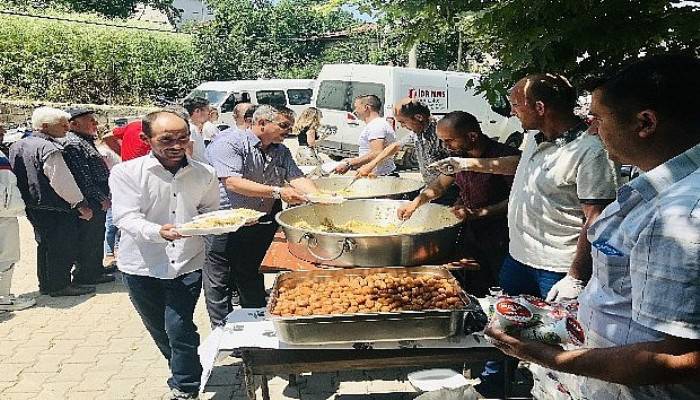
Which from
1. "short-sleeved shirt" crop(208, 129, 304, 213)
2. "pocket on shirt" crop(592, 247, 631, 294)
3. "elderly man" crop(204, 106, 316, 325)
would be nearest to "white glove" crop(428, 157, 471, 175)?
"elderly man" crop(204, 106, 316, 325)

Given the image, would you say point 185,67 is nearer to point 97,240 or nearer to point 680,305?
point 97,240

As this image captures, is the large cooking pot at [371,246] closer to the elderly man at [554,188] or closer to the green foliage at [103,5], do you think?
the elderly man at [554,188]

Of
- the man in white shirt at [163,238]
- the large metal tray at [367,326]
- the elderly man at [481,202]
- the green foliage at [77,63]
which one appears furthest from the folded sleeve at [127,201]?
the green foliage at [77,63]

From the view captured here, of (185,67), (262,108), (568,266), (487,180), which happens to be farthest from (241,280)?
(185,67)

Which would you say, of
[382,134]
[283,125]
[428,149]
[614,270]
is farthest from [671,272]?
[382,134]

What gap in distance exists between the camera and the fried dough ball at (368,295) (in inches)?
96.0

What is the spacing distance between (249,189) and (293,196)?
344 mm

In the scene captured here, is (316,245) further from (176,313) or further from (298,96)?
(298,96)

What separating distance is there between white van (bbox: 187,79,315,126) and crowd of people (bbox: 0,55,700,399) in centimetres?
974

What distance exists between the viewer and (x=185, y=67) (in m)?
23.1

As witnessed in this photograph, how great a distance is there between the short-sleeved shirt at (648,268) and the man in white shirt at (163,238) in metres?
2.19

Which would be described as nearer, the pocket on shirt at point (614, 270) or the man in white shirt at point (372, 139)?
the pocket on shirt at point (614, 270)

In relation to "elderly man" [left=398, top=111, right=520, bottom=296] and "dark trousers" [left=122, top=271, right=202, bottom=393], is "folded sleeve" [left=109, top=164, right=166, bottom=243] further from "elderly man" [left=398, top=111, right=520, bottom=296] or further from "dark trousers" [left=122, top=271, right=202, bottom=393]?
"elderly man" [left=398, top=111, right=520, bottom=296]

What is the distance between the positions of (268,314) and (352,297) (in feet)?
1.21
